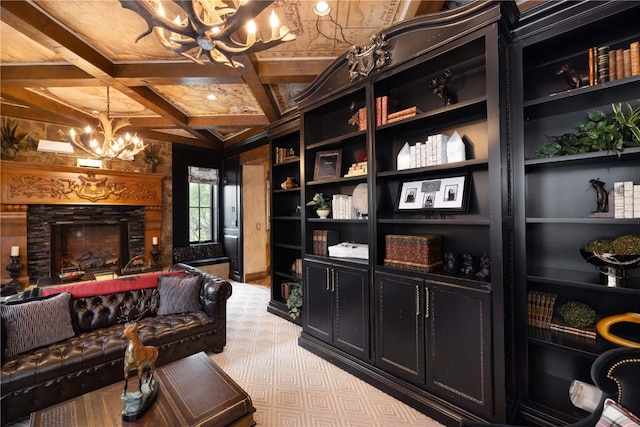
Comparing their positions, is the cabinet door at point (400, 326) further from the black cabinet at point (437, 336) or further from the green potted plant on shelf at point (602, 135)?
the green potted plant on shelf at point (602, 135)

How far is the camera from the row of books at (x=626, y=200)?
1.51 meters

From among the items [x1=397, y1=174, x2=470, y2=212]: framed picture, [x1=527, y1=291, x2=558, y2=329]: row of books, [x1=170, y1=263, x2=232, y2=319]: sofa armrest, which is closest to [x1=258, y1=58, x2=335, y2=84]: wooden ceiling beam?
[x1=397, y1=174, x2=470, y2=212]: framed picture

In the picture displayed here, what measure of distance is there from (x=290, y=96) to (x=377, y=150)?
2165 mm

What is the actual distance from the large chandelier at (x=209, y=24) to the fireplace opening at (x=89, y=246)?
4070 mm

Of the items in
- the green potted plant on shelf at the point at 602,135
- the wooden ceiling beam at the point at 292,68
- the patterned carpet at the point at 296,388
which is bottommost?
the patterned carpet at the point at 296,388

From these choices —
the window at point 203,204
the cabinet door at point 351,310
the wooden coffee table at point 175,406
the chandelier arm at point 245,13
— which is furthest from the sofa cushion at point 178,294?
the window at point 203,204

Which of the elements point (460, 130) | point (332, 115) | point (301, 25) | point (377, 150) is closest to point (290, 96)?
point (332, 115)

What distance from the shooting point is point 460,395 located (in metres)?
1.88

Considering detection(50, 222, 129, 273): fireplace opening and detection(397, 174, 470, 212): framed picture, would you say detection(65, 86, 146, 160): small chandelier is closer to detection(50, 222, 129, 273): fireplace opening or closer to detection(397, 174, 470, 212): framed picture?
detection(50, 222, 129, 273): fireplace opening

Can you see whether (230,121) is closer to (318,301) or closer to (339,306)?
(318,301)

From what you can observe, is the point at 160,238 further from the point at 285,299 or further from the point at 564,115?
the point at 564,115

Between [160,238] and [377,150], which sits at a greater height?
[377,150]

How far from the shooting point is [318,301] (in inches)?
115

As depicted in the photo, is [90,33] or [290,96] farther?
[290,96]
